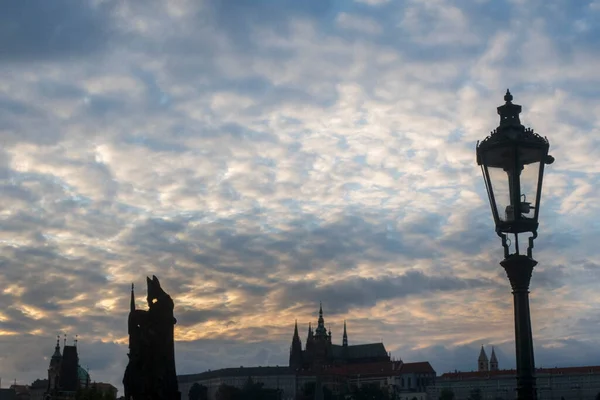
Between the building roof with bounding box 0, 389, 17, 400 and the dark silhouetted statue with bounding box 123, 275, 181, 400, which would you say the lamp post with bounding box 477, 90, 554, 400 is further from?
the building roof with bounding box 0, 389, 17, 400

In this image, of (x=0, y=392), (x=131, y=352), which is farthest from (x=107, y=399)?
(x=131, y=352)

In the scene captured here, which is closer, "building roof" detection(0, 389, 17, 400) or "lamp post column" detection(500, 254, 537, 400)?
"lamp post column" detection(500, 254, 537, 400)

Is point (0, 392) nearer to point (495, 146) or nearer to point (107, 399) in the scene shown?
point (107, 399)

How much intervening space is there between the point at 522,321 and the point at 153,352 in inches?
1688

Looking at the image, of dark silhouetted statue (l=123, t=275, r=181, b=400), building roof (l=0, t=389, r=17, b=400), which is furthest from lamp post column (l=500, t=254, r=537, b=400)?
building roof (l=0, t=389, r=17, b=400)

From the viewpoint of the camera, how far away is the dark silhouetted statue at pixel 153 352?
170 ft

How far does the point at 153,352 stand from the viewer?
2067 inches

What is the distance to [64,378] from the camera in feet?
614

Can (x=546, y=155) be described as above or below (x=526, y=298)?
above

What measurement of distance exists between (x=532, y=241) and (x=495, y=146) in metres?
1.54

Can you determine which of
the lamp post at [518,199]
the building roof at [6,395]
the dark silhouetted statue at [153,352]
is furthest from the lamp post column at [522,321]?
the building roof at [6,395]

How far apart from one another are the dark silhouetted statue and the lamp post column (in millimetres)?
42248

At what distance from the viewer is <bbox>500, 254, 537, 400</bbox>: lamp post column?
1177 centimetres

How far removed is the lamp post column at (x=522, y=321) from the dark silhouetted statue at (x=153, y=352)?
42.2 metres
